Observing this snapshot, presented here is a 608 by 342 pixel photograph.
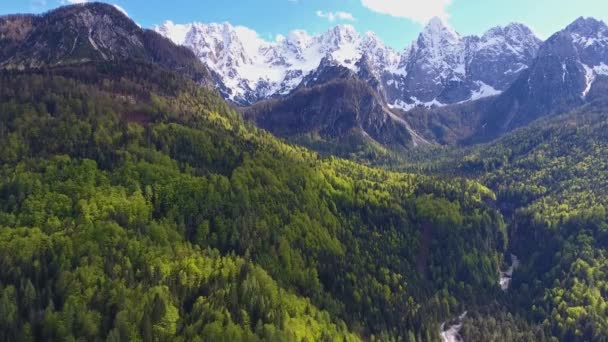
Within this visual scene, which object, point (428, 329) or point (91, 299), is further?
point (428, 329)

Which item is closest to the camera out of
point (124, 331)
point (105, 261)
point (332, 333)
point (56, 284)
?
point (124, 331)

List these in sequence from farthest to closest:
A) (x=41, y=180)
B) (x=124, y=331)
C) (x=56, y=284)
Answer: (x=41, y=180), (x=56, y=284), (x=124, y=331)

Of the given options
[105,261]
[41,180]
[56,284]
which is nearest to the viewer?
[56,284]

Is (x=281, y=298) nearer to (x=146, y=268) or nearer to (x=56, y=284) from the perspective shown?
(x=146, y=268)

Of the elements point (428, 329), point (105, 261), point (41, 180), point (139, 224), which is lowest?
point (428, 329)

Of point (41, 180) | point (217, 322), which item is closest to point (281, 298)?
point (217, 322)

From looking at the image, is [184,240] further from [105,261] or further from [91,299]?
[91,299]

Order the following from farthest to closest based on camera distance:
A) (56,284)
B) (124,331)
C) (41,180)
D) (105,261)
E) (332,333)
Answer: (41,180), (332,333), (105,261), (56,284), (124,331)

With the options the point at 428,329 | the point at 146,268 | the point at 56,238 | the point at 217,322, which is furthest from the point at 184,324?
the point at 428,329

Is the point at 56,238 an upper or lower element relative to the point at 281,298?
upper
